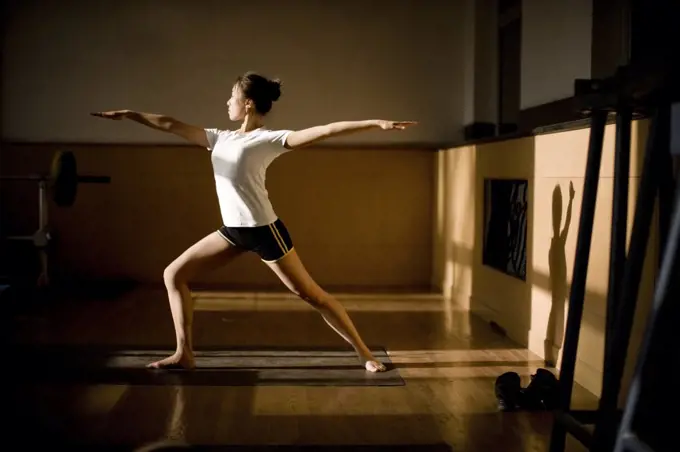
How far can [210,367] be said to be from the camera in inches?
146

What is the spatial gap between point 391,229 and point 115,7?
2.67 meters

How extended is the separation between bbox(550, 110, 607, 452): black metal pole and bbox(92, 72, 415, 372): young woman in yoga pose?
134 cm

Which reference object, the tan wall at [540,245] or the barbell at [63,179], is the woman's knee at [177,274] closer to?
the tan wall at [540,245]

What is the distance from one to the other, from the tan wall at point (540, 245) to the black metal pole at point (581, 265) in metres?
0.66

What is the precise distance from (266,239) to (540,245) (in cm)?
141

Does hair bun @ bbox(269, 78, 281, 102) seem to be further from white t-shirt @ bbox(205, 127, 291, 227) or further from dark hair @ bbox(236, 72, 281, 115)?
white t-shirt @ bbox(205, 127, 291, 227)

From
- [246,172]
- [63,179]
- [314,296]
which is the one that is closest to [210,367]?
[314,296]

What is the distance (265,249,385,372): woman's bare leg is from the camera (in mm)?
3462

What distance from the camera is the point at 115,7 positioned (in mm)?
6258

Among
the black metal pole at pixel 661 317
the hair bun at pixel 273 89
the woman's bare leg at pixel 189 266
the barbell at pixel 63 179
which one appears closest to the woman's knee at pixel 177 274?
the woman's bare leg at pixel 189 266

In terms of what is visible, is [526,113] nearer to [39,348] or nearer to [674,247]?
[39,348]

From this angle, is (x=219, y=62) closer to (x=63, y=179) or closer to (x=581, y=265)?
(x=63, y=179)

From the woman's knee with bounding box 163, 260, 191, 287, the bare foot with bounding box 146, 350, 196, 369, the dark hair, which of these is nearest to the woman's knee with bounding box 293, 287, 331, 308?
the woman's knee with bounding box 163, 260, 191, 287

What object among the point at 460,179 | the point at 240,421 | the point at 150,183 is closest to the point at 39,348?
the point at 240,421
